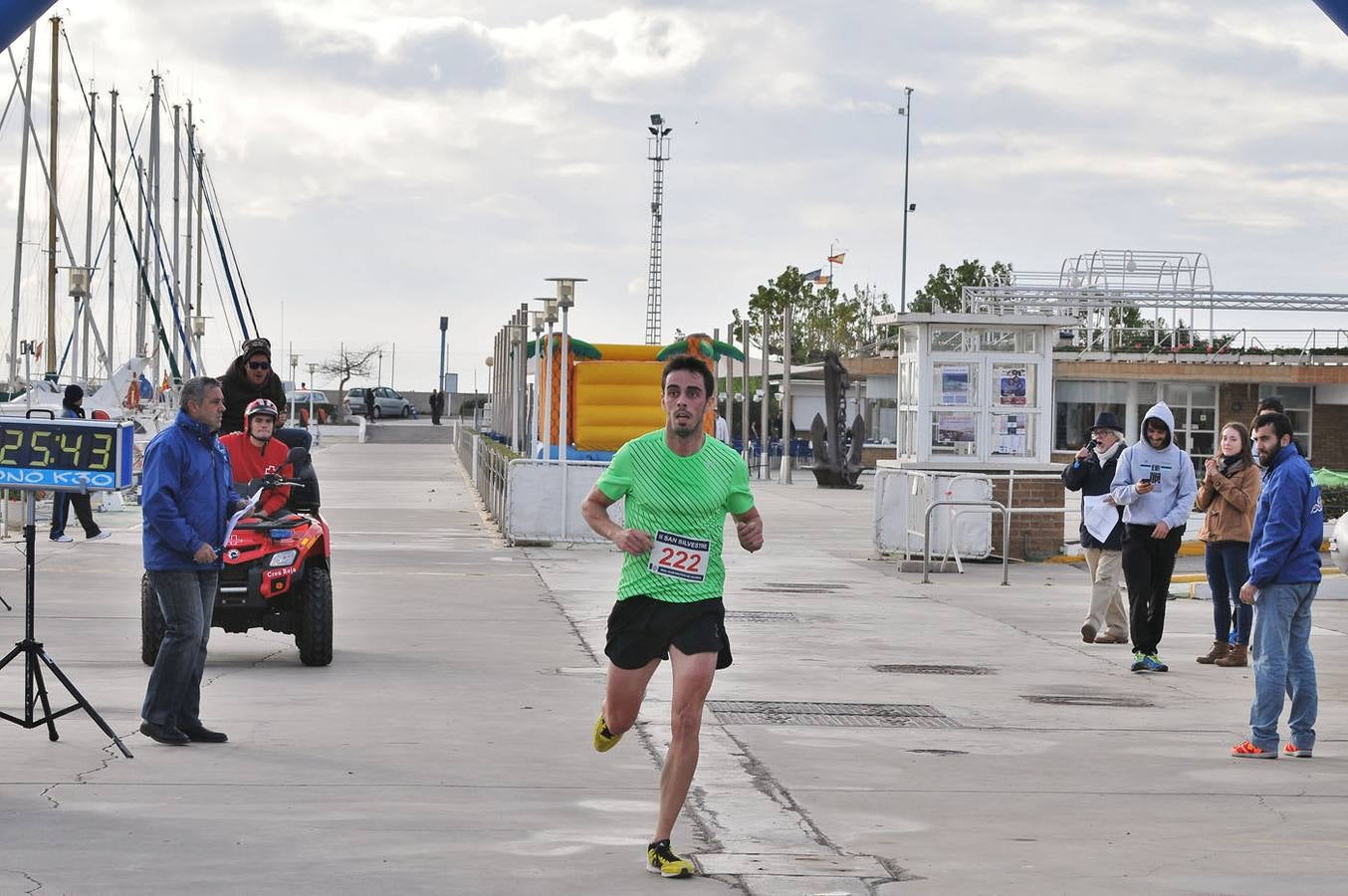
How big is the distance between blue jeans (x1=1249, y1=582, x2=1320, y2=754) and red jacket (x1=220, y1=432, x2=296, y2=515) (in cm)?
575

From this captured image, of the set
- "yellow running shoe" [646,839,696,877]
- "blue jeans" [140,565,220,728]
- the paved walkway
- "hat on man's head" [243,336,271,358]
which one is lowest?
the paved walkway

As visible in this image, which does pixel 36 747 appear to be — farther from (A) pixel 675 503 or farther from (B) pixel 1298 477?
(B) pixel 1298 477

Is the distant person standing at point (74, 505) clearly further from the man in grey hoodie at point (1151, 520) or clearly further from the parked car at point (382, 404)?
the parked car at point (382, 404)

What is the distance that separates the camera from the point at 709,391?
7.21m

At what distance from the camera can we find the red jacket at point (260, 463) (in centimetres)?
1196

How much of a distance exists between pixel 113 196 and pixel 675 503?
47.2 m

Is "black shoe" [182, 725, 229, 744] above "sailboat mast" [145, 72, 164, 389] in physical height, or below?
below

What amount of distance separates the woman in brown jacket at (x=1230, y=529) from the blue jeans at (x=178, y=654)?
680 cm

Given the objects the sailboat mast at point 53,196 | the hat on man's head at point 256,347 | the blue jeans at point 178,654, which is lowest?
the blue jeans at point 178,654

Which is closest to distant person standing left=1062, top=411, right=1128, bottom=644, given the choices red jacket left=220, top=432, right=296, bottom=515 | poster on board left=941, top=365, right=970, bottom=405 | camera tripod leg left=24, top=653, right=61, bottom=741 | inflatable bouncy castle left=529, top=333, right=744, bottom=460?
red jacket left=220, top=432, right=296, bottom=515

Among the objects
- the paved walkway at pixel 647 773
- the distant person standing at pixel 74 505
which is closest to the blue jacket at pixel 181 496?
the paved walkway at pixel 647 773

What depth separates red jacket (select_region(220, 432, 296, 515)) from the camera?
11961 millimetres

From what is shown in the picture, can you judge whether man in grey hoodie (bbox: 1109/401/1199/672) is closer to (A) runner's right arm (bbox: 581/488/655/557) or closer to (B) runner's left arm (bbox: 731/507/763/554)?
(B) runner's left arm (bbox: 731/507/763/554)

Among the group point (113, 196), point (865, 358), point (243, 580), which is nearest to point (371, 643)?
point (243, 580)
